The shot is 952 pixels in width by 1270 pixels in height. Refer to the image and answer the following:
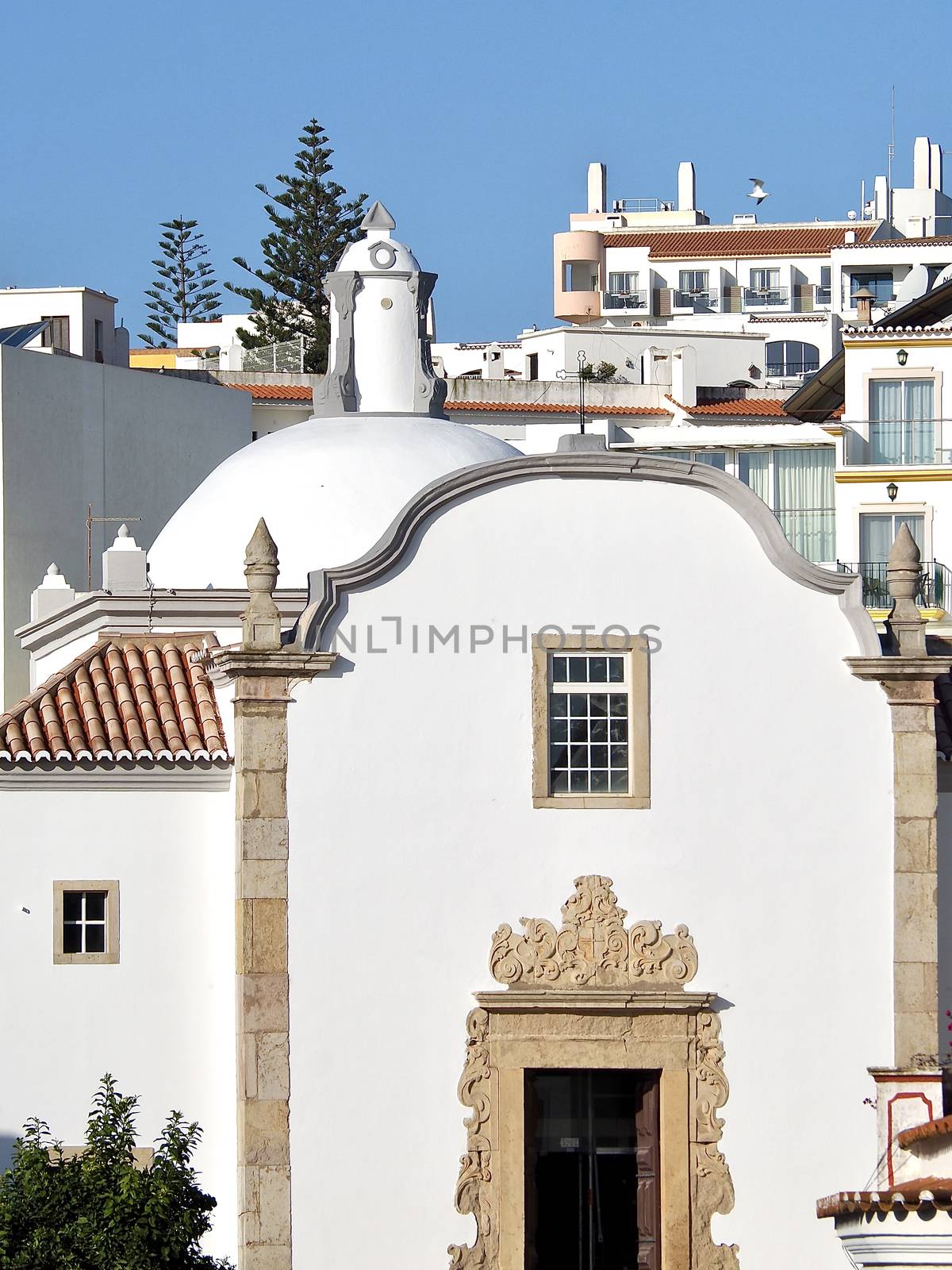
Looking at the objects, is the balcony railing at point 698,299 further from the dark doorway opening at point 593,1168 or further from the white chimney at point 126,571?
the dark doorway opening at point 593,1168

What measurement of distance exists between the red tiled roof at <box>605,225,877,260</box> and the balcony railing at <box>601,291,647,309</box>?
2.13 metres

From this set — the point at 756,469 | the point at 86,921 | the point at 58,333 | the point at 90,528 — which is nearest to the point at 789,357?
the point at 756,469

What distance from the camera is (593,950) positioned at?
2481 cm

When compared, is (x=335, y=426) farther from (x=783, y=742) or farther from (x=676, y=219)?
(x=676, y=219)

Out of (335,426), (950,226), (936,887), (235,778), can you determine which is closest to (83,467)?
(335,426)

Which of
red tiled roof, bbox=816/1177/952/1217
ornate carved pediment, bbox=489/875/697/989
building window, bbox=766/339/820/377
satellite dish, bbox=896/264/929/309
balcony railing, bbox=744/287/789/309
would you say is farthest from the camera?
balcony railing, bbox=744/287/789/309

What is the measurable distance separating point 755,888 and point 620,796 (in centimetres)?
158

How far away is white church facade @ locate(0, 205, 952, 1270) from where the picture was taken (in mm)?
24547

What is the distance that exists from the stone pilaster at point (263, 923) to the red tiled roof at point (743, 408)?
31765 mm

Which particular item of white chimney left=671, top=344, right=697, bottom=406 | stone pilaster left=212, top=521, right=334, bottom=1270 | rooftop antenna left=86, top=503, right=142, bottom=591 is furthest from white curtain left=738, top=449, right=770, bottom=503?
stone pilaster left=212, top=521, right=334, bottom=1270

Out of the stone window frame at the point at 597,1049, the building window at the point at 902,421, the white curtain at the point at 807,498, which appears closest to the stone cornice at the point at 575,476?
the stone window frame at the point at 597,1049

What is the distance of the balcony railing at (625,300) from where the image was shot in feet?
278

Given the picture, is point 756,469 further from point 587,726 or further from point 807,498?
point 587,726

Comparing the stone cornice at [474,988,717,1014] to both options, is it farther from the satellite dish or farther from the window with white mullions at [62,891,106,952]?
the satellite dish
